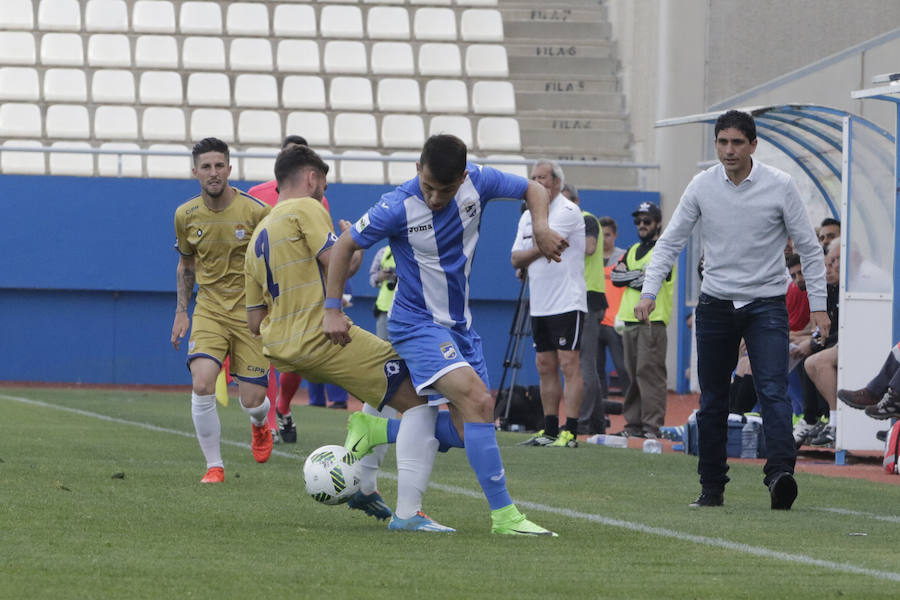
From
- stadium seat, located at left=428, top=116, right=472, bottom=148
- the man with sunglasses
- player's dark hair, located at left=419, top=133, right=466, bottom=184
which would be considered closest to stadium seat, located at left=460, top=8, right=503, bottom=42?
stadium seat, located at left=428, top=116, right=472, bottom=148

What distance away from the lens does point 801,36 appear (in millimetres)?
21375

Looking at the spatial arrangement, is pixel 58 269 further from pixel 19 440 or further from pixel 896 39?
pixel 896 39

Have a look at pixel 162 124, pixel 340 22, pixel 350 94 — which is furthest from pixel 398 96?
pixel 162 124

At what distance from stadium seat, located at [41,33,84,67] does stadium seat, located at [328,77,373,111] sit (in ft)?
12.7

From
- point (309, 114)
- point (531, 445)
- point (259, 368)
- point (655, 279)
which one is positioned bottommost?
point (531, 445)

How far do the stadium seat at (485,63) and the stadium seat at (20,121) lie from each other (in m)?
6.59

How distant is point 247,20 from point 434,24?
2.96 meters

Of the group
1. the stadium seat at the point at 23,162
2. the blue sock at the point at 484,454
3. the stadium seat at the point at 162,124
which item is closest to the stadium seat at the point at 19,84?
the stadium seat at the point at 23,162

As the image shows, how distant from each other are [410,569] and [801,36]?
57.7 ft

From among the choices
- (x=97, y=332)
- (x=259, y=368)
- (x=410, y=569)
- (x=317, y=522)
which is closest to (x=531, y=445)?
(x=259, y=368)

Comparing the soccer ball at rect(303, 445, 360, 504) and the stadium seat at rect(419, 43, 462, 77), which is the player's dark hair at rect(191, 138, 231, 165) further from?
the stadium seat at rect(419, 43, 462, 77)

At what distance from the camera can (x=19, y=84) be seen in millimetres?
22344

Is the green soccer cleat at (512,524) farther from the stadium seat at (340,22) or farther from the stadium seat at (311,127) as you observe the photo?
the stadium seat at (340,22)

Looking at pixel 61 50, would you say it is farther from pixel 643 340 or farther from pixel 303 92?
pixel 643 340
